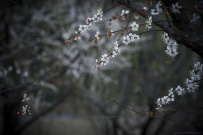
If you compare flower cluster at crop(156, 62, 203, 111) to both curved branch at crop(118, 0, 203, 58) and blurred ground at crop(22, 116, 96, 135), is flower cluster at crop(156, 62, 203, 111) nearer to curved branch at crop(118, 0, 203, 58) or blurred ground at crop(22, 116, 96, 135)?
curved branch at crop(118, 0, 203, 58)

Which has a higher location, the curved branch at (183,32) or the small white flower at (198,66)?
→ the curved branch at (183,32)

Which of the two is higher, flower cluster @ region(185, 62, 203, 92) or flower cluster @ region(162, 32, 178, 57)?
flower cluster @ region(162, 32, 178, 57)

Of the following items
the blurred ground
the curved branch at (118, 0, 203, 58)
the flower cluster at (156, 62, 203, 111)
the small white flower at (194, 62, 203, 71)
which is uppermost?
the blurred ground

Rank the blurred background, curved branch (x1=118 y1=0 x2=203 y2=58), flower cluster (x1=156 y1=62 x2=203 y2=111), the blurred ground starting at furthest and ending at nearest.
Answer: the blurred ground < the blurred background < flower cluster (x1=156 y1=62 x2=203 y2=111) < curved branch (x1=118 y1=0 x2=203 y2=58)

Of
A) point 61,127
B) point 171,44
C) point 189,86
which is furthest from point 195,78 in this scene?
point 61,127

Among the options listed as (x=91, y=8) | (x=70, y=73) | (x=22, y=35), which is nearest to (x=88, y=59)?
(x=70, y=73)

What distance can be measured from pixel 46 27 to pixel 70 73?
143 cm

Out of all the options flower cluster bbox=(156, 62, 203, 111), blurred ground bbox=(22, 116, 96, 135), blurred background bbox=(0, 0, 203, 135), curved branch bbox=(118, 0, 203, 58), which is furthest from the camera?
blurred ground bbox=(22, 116, 96, 135)

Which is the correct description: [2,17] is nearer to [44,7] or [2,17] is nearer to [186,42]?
[44,7]

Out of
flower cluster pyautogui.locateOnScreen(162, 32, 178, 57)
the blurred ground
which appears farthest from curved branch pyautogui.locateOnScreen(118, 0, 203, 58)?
the blurred ground

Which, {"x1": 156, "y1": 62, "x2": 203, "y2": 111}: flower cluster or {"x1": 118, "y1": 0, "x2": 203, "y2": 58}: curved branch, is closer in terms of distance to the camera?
{"x1": 118, "y1": 0, "x2": 203, "y2": 58}: curved branch

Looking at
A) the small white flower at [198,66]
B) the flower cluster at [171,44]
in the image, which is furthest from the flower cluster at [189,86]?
the flower cluster at [171,44]

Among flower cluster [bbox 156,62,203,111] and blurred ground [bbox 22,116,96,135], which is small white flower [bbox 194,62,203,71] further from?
blurred ground [bbox 22,116,96,135]

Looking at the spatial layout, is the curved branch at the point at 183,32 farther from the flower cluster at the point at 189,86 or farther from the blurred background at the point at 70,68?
the blurred background at the point at 70,68
